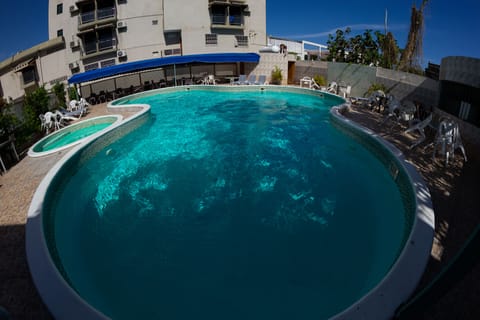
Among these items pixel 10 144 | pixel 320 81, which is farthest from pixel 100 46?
pixel 10 144

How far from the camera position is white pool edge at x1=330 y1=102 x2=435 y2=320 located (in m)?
2.69

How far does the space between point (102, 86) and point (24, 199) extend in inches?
700

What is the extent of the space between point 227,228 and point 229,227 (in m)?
0.05

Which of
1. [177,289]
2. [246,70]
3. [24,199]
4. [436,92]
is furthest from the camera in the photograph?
[246,70]

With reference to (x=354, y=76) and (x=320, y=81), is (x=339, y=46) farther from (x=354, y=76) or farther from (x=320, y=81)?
(x=354, y=76)

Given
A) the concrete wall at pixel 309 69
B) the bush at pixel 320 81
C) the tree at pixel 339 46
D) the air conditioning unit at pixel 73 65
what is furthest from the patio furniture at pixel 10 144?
the tree at pixel 339 46

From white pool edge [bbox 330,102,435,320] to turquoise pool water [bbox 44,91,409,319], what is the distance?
48 cm

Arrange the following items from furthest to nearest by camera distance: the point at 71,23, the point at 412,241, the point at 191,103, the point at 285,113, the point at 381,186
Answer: the point at 71,23 < the point at 191,103 < the point at 285,113 < the point at 381,186 < the point at 412,241

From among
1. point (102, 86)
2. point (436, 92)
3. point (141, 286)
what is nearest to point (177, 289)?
point (141, 286)

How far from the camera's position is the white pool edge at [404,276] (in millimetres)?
2688

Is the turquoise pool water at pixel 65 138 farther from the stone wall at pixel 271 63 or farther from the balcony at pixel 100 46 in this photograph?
the balcony at pixel 100 46

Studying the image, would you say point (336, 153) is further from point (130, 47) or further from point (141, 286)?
Answer: point (130, 47)

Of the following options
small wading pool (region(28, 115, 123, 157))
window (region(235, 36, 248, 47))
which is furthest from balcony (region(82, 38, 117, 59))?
small wading pool (region(28, 115, 123, 157))

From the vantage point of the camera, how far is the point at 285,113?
1339cm
